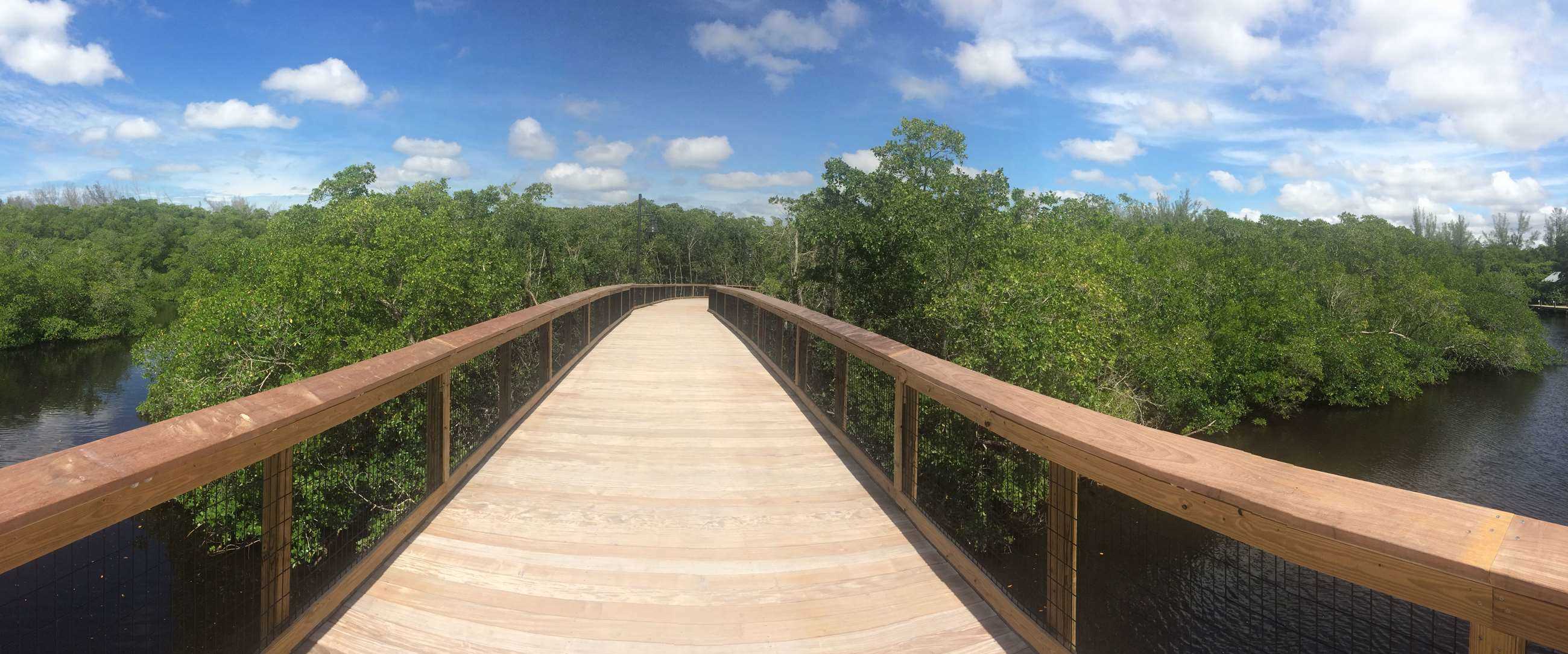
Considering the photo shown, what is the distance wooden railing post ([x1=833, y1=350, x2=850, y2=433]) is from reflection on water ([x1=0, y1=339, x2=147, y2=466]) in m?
19.4

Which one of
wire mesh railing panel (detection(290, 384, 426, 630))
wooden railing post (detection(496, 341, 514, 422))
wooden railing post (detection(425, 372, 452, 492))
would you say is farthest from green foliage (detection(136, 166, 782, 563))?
wooden railing post (detection(496, 341, 514, 422))

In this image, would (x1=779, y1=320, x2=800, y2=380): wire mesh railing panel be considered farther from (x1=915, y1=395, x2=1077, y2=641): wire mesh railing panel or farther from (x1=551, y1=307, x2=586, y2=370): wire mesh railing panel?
(x1=551, y1=307, x2=586, y2=370): wire mesh railing panel

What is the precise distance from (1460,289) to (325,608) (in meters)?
53.5

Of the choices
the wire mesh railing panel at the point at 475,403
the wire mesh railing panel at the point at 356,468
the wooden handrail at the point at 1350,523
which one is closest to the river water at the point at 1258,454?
the wire mesh railing panel at the point at 475,403

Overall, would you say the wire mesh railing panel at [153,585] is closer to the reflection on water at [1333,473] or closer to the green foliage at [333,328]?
the green foliage at [333,328]

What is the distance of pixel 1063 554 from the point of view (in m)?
2.11

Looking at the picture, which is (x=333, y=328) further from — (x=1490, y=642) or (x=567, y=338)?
(x=1490, y=642)

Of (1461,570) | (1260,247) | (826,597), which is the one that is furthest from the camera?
(1260,247)

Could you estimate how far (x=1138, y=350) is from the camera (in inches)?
727

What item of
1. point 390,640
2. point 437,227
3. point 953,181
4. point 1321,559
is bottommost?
point 390,640

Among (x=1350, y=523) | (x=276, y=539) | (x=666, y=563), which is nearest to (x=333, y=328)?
(x=276, y=539)

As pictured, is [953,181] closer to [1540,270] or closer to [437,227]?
[437,227]

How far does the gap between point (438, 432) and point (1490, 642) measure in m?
3.76

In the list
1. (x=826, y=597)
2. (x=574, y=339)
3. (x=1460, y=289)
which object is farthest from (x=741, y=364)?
(x=1460, y=289)
